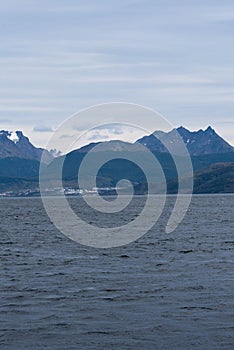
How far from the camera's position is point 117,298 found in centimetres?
4338

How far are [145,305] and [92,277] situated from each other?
11388mm

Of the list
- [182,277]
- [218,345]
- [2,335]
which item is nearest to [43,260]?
[182,277]

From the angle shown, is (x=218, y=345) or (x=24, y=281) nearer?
(x=218, y=345)

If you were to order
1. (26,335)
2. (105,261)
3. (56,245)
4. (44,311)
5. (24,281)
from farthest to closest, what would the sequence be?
(56,245) → (105,261) → (24,281) → (44,311) → (26,335)

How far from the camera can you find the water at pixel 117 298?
110 ft

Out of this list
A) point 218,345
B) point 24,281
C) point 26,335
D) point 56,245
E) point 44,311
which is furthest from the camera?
point 56,245

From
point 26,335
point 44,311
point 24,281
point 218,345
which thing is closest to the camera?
point 218,345

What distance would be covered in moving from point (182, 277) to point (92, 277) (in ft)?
22.3

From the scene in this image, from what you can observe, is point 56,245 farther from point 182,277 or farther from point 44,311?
point 44,311

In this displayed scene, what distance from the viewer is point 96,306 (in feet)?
135

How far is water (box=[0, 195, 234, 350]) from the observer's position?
3350 cm

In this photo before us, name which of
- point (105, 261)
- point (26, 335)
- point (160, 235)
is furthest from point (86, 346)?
point (160, 235)

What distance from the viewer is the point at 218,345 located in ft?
105

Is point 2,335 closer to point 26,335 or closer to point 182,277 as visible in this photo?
point 26,335
